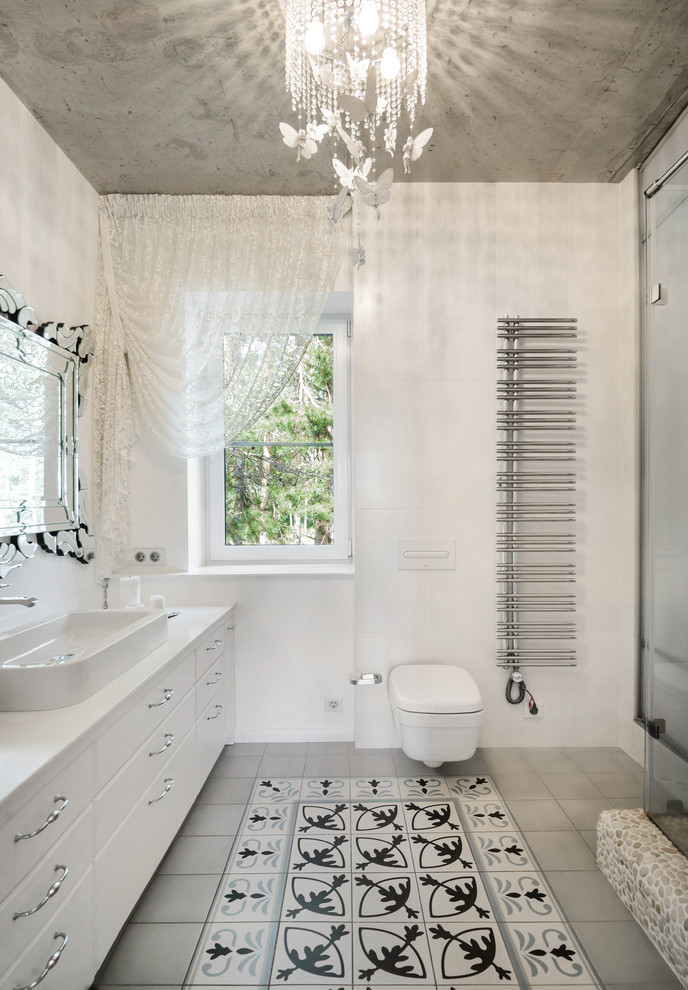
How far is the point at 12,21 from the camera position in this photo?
5.70ft

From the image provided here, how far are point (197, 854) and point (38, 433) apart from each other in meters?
1.58

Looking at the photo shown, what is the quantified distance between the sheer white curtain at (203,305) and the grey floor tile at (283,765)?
3.85ft

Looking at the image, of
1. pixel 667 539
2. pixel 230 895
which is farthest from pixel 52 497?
pixel 667 539

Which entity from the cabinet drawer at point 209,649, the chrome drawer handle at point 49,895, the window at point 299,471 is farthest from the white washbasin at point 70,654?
the window at point 299,471

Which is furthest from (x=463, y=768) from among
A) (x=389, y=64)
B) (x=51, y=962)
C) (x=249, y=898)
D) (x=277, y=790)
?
(x=389, y=64)

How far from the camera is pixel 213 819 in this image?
86.0 inches

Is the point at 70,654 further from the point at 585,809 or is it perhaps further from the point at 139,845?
the point at 585,809

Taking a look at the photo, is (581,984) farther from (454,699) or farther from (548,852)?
(454,699)

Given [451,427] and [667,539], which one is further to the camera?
[451,427]

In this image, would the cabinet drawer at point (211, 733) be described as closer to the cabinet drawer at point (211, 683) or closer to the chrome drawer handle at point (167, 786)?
the cabinet drawer at point (211, 683)

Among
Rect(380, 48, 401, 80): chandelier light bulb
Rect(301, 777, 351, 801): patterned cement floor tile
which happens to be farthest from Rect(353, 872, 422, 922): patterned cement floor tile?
Rect(380, 48, 401, 80): chandelier light bulb

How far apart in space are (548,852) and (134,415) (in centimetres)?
248

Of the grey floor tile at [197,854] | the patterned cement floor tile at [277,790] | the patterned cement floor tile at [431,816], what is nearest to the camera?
the grey floor tile at [197,854]

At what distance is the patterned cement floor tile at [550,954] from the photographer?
1.47 metres
